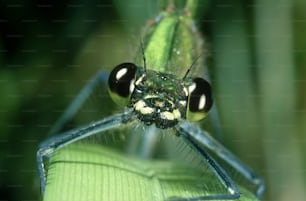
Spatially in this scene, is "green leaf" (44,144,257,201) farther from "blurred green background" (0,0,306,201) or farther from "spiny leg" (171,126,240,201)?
"blurred green background" (0,0,306,201)

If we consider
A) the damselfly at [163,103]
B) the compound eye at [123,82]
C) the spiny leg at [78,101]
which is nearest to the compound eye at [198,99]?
the damselfly at [163,103]

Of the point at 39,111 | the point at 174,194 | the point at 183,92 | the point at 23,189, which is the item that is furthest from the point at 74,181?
the point at 39,111

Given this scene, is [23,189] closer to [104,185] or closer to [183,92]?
[183,92]

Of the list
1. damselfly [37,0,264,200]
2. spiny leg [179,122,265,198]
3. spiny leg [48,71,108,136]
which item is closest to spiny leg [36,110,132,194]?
damselfly [37,0,264,200]

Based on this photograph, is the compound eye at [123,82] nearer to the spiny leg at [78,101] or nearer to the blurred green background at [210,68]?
the spiny leg at [78,101]

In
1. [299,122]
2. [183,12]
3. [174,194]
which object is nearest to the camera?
[174,194]

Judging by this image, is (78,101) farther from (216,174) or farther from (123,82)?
(216,174)

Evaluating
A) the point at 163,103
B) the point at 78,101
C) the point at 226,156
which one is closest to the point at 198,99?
the point at 163,103
